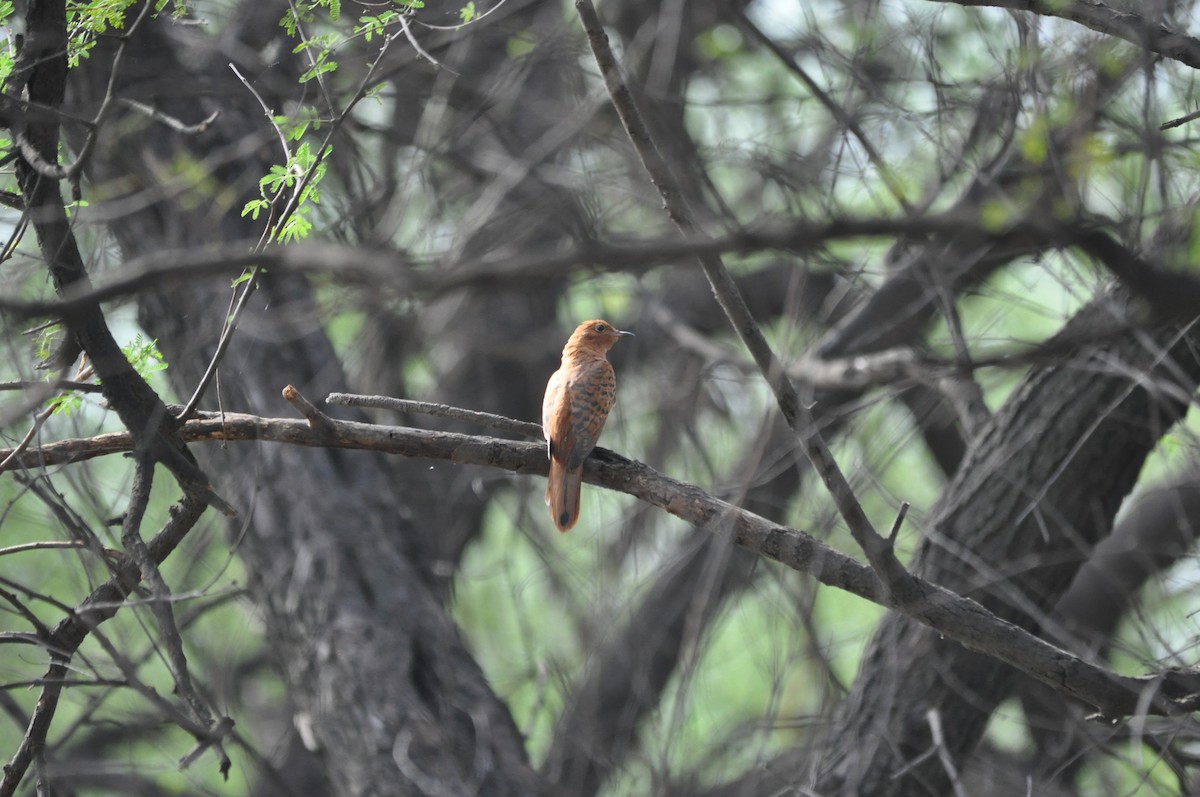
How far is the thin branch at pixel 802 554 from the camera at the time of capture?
303 centimetres

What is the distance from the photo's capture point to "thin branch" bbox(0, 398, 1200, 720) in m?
3.03

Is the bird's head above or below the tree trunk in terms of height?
above

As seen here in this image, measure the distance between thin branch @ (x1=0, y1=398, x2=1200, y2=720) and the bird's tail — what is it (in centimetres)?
44

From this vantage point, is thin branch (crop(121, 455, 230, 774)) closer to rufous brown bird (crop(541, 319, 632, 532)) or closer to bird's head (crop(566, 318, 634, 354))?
rufous brown bird (crop(541, 319, 632, 532))

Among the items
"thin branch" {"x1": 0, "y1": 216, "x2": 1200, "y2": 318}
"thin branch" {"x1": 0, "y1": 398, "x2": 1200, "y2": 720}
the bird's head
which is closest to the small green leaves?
"thin branch" {"x1": 0, "y1": 398, "x2": 1200, "y2": 720}

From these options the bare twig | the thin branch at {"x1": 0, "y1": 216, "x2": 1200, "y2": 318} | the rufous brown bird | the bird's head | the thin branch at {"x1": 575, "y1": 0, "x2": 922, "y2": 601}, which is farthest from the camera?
the bird's head

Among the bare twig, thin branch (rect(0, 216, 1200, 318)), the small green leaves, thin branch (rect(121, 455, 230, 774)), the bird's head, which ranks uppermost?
the bird's head

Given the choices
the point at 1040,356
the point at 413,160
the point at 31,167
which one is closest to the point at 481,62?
the point at 413,160

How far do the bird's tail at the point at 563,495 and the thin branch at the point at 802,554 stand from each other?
438 millimetres

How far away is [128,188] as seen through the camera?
18.0 feet

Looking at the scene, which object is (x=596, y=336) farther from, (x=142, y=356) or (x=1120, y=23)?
(x=1120, y=23)

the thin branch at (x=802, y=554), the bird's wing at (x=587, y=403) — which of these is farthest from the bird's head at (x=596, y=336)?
the thin branch at (x=802, y=554)

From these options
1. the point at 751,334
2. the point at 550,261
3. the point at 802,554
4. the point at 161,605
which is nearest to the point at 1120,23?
the point at 751,334

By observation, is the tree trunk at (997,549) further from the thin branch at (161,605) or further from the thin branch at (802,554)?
the thin branch at (161,605)
